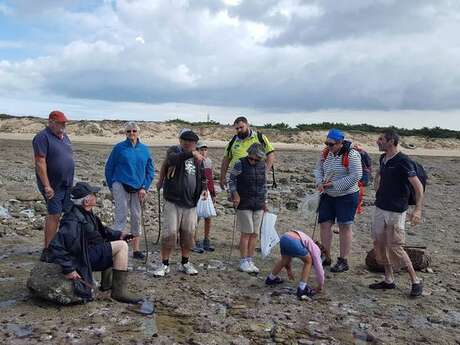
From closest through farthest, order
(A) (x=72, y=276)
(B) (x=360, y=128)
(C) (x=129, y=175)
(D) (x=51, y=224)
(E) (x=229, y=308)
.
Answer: (A) (x=72, y=276), (E) (x=229, y=308), (D) (x=51, y=224), (C) (x=129, y=175), (B) (x=360, y=128)

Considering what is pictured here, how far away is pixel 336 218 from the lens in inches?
308

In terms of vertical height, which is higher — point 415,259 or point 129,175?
point 129,175

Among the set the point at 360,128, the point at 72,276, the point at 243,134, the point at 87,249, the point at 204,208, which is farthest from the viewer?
the point at 360,128

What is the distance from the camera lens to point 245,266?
744 cm

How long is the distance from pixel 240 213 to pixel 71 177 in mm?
2286

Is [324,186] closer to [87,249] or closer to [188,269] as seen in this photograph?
[188,269]

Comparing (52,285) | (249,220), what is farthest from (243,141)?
(52,285)

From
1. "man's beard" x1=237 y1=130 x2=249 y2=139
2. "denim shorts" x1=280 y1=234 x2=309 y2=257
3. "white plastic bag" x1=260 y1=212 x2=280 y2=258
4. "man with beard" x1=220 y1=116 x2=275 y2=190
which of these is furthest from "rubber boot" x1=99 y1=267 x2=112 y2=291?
"man's beard" x1=237 y1=130 x2=249 y2=139

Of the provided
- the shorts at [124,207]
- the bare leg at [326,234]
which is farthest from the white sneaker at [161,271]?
the bare leg at [326,234]

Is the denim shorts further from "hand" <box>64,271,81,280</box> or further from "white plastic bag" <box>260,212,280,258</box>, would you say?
"hand" <box>64,271,81,280</box>

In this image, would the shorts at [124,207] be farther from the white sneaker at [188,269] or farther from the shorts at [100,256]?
the shorts at [100,256]

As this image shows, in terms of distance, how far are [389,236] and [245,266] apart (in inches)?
77.7

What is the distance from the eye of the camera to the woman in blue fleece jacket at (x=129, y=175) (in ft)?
24.1

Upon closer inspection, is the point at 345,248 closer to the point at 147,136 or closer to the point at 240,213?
the point at 240,213
